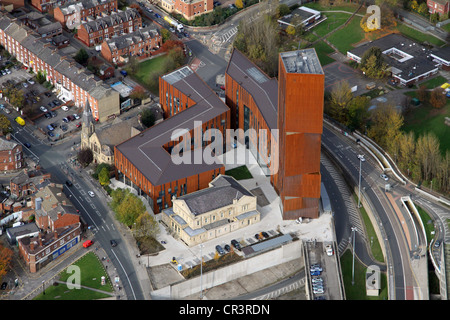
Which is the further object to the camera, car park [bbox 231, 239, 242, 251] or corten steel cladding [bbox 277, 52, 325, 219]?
car park [bbox 231, 239, 242, 251]

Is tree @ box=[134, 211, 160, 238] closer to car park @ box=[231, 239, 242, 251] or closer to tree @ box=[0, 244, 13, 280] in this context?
car park @ box=[231, 239, 242, 251]

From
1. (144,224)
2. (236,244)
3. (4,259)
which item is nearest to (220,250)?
(236,244)

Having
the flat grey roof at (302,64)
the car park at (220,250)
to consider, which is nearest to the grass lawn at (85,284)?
the car park at (220,250)

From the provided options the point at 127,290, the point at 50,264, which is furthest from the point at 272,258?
the point at 50,264

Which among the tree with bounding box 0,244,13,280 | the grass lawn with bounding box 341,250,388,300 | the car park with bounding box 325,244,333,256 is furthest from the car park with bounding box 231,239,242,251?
the tree with bounding box 0,244,13,280

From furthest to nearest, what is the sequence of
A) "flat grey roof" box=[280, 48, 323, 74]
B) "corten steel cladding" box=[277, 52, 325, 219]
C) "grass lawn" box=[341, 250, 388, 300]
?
"flat grey roof" box=[280, 48, 323, 74] < "corten steel cladding" box=[277, 52, 325, 219] < "grass lawn" box=[341, 250, 388, 300]

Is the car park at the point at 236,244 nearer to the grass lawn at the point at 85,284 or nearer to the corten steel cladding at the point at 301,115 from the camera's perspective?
the corten steel cladding at the point at 301,115
